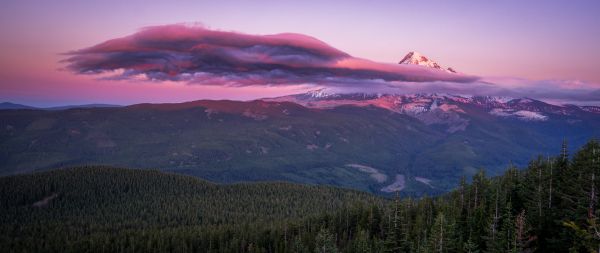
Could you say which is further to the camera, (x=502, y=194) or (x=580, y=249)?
(x=502, y=194)

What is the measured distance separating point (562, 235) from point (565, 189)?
12890 millimetres

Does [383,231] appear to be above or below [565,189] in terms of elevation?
below

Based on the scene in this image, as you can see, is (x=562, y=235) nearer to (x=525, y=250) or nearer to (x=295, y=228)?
(x=525, y=250)

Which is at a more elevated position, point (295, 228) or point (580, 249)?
point (580, 249)

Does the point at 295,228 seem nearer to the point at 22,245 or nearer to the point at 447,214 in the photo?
the point at 447,214

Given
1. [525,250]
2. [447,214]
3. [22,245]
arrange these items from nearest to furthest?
[525,250], [447,214], [22,245]

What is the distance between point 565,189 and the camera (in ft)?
240

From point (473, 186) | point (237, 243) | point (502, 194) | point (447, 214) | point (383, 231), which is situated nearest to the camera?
point (502, 194)

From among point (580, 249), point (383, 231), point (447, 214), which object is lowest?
point (383, 231)

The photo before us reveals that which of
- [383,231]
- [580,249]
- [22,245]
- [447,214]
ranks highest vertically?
[580,249]

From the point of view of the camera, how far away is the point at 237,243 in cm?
15462

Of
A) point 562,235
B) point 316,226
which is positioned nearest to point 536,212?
point 562,235

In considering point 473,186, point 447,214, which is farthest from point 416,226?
point 473,186

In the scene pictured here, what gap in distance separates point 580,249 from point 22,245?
610 feet
